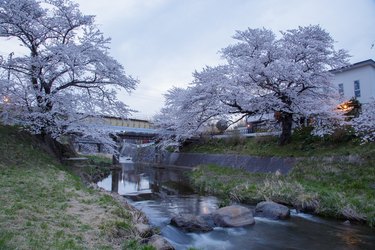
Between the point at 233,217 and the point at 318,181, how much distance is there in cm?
636

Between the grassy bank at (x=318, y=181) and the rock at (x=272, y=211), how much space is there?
1373 mm

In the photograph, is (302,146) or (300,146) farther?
(300,146)

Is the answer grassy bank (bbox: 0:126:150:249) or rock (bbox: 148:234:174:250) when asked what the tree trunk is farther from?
rock (bbox: 148:234:174:250)

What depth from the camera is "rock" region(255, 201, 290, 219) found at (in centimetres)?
1086

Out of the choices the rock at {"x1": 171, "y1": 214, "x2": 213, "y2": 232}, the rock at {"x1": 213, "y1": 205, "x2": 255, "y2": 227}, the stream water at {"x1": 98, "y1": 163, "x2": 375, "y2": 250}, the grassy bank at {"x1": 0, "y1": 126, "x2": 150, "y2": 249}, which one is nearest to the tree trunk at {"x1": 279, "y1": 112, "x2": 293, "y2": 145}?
the stream water at {"x1": 98, "y1": 163, "x2": 375, "y2": 250}

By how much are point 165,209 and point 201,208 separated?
4.97 feet

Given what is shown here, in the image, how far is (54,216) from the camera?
23.1ft

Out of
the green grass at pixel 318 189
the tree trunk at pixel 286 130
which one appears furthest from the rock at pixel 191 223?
the tree trunk at pixel 286 130

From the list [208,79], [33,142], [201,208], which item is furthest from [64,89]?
[201,208]

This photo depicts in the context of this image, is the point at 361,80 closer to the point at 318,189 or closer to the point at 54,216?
the point at 318,189

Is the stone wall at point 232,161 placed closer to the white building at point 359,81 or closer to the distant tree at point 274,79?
the distant tree at point 274,79

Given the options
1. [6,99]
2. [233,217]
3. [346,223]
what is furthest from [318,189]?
[6,99]

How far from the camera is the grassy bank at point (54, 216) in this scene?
5613 mm

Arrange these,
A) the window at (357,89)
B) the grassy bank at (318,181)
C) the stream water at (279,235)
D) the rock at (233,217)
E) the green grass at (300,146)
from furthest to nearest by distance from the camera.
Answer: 1. the window at (357,89)
2. the green grass at (300,146)
3. the grassy bank at (318,181)
4. the rock at (233,217)
5. the stream water at (279,235)
